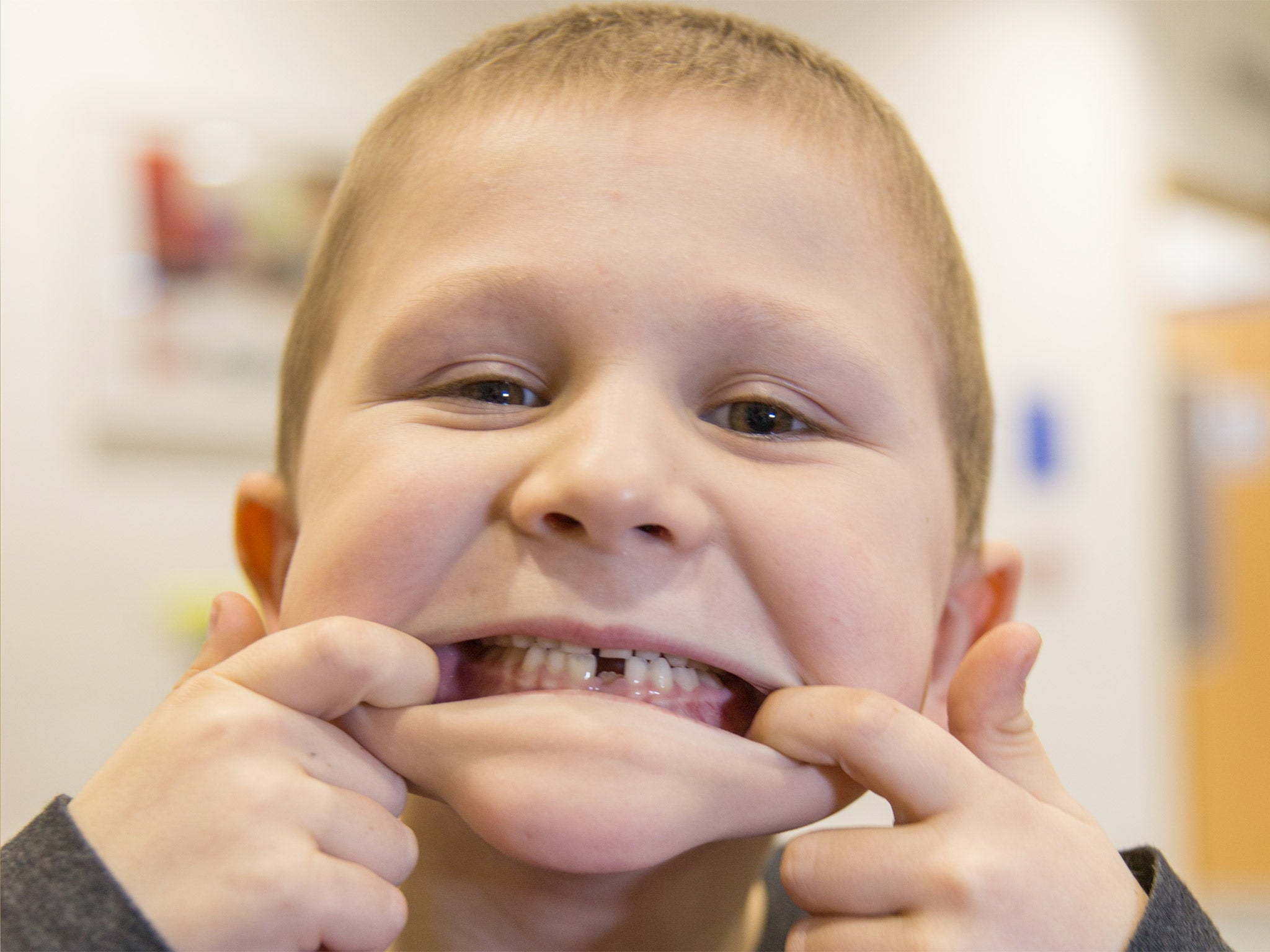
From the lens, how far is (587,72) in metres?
0.74

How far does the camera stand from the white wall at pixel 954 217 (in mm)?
1457

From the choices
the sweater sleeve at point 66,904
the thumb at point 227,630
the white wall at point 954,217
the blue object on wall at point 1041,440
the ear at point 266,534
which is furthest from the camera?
the blue object on wall at point 1041,440

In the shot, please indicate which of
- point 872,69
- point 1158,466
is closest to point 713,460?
point 872,69

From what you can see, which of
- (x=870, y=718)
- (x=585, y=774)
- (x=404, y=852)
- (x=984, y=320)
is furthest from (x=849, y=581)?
(x=984, y=320)

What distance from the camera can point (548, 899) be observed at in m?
0.70

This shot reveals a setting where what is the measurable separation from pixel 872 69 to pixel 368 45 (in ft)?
3.57

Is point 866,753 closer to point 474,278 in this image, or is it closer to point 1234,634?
point 474,278

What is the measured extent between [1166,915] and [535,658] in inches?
15.5

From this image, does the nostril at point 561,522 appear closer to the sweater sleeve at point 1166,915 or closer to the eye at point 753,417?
the eye at point 753,417

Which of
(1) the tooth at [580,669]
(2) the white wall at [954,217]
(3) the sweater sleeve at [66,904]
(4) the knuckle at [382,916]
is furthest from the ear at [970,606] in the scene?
(2) the white wall at [954,217]

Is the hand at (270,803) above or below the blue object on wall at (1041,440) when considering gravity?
above

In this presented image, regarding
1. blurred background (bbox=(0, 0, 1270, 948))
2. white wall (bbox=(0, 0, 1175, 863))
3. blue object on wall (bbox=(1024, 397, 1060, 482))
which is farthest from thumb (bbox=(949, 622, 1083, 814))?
blue object on wall (bbox=(1024, 397, 1060, 482))

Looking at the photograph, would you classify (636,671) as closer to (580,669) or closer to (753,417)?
(580,669)

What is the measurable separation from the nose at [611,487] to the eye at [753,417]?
7 cm
